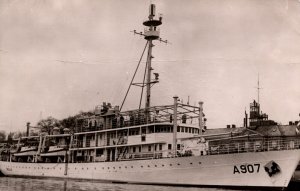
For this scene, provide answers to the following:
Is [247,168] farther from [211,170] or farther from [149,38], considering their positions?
[149,38]

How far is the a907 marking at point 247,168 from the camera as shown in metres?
25.9

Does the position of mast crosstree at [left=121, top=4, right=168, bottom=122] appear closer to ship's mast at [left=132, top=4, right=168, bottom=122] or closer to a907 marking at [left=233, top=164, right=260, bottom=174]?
ship's mast at [left=132, top=4, right=168, bottom=122]

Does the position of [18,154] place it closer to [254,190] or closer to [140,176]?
[140,176]

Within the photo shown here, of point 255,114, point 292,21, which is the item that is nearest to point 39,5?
point 292,21

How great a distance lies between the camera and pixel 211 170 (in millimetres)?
27078

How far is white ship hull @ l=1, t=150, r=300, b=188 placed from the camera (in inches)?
1007

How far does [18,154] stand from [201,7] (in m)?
32.4

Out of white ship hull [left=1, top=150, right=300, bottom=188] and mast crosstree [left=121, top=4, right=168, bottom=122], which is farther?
mast crosstree [left=121, top=4, right=168, bottom=122]

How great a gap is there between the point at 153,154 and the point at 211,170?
6.02 meters

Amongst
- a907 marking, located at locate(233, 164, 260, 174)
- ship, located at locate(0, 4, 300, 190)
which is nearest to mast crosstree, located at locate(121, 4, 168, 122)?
ship, located at locate(0, 4, 300, 190)

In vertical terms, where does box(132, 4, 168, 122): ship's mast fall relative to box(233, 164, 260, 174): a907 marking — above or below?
above

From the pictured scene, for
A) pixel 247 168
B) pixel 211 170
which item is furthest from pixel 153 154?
pixel 247 168

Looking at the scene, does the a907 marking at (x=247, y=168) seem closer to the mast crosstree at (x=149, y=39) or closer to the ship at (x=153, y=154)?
the ship at (x=153, y=154)

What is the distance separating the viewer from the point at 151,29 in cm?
3734
